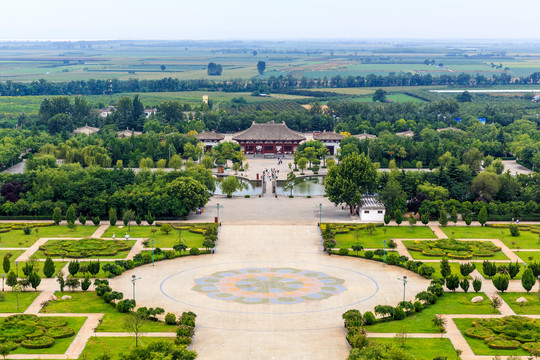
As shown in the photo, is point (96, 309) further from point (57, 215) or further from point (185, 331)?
point (57, 215)

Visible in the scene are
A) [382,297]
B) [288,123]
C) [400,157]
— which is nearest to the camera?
[382,297]

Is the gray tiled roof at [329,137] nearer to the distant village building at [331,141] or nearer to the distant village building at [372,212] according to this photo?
the distant village building at [331,141]

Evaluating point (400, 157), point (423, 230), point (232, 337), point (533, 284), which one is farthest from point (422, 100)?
point (232, 337)

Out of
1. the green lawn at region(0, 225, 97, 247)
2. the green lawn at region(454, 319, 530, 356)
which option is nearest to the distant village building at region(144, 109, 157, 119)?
the green lawn at region(0, 225, 97, 247)

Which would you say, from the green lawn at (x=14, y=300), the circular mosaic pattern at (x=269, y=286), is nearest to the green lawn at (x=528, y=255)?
the circular mosaic pattern at (x=269, y=286)

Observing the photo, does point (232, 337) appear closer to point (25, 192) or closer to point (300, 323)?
point (300, 323)

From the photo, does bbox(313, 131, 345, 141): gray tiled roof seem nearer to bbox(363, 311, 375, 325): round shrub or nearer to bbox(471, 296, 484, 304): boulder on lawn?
bbox(471, 296, 484, 304): boulder on lawn

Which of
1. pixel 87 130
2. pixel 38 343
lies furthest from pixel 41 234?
pixel 87 130
